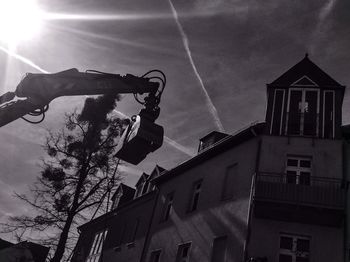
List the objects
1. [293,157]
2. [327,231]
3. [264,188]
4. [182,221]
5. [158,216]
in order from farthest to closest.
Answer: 1. [158,216]
2. [182,221]
3. [293,157]
4. [264,188]
5. [327,231]

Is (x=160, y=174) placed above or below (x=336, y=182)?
above

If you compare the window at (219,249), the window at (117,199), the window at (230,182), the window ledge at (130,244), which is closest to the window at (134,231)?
the window ledge at (130,244)

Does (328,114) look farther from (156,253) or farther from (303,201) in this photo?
(156,253)

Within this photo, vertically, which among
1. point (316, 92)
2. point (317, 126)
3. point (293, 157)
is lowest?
point (293, 157)

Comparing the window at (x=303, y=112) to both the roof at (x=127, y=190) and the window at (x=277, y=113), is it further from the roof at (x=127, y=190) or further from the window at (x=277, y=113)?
the roof at (x=127, y=190)

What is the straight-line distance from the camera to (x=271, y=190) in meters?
15.6

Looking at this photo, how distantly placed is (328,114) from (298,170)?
315 cm

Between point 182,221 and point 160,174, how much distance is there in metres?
5.14

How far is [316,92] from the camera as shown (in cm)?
1862

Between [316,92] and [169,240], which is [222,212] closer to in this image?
[169,240]

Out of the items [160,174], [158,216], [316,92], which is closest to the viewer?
[316,92]

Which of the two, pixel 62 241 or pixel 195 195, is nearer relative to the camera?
pixel 195 195

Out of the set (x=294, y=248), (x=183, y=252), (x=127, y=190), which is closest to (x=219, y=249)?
(x=183, y=252)

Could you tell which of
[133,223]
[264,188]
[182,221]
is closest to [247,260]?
[264,188]
